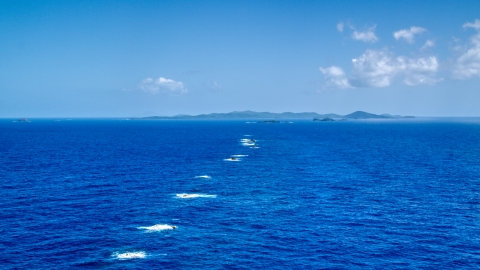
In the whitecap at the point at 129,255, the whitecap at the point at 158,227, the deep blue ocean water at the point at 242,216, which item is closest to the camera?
the whitecap at the point at 129,255

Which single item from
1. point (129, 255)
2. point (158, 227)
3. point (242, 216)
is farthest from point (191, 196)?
point (129, 255)

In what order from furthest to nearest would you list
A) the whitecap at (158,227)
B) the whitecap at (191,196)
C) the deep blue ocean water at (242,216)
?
the whitecap at (191,196) → the whitecap at (158,227) → the deep blue ocean water at (242,216)

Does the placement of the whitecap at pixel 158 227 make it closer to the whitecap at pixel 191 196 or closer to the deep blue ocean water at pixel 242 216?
the deep blue ocean water at pixel 242 216

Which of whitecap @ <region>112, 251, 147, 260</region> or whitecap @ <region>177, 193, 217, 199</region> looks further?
whitecap @ <region>177, 193, 217, 199</region>

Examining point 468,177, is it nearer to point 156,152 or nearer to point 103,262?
point 103,262

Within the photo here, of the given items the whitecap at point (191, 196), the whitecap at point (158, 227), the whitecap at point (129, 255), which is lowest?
the whitecap at point (129, 255)

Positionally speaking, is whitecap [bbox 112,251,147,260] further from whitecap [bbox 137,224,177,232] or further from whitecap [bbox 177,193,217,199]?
whitecap [bbox 177,193,217,199]

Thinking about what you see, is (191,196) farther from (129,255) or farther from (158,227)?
(129,255)

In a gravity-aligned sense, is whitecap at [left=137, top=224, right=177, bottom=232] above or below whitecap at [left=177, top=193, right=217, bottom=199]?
below

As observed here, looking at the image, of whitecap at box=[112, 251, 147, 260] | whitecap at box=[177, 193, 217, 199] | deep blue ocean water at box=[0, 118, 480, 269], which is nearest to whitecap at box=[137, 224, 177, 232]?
deep blue ocean water at box=[0, 118, 480, 269]

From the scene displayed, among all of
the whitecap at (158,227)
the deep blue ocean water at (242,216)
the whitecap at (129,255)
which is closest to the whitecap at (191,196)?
the deep blue ocean water at (242,216)

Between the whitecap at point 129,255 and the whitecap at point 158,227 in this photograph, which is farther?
the whitecap at point 158,227

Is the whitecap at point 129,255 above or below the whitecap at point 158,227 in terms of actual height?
below
